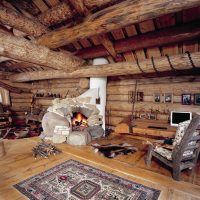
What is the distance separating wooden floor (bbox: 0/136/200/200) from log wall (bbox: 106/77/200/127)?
1651 millimetres

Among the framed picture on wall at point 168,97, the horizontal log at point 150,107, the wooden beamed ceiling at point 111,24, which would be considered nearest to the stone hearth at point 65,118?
the horizontal log at point 150,107

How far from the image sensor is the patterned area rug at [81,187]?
231cm

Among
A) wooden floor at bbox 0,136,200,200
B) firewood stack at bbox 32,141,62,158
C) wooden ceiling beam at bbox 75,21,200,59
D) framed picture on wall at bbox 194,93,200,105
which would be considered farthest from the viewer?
framed picture on wall at bbox 194,93,200,105

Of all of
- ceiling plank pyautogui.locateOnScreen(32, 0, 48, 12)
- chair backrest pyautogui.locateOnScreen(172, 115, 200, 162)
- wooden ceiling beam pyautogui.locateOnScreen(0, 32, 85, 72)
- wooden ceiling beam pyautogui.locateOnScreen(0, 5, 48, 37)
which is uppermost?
ceiling plank pyautogui.locateOnScreen(32, 0, 48, 12)

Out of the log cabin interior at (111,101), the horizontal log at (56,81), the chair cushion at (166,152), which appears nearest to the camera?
the log cabin interior at (111,101)

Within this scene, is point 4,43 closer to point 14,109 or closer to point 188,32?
point 188,32

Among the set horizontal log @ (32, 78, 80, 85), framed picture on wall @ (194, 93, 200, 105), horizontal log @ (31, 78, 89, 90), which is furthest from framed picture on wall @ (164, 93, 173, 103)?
horizontal log @ (32, 78, 80, 85)

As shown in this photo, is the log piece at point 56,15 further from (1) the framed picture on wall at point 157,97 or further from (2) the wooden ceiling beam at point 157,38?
(1) the framed picture on wall at point 157,97

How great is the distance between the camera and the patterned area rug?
231 centimetres

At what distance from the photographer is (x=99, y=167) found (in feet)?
10.5

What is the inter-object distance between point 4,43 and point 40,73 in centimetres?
336

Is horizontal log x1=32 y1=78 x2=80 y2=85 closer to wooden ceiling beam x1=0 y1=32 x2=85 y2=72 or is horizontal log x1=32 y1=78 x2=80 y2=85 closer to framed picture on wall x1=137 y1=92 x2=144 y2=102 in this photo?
wooden ceiling beam x1=0 y1=32 x2=85 y2=72

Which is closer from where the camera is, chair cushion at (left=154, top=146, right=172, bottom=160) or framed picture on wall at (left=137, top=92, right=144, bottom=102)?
chair cushion at (left=154, top=146, right=172, bottom=160)

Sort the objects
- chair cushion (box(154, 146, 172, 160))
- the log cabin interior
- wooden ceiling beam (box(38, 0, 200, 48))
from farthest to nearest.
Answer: chair cushion (box(154, 146, 172, 160))
the log cabin interior
wooden ceiling beam (box(38, 0, 200, 48))
